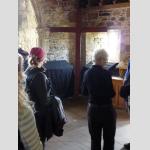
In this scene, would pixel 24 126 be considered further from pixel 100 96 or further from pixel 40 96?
pixel 100 96

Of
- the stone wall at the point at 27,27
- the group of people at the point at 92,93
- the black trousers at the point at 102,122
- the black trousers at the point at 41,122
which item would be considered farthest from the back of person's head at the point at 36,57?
the stone wall at the point at 27,27

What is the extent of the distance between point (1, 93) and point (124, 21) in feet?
21.4

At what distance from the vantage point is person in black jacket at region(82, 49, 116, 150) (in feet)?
10.2

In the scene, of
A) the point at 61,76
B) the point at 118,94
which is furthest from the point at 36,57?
the point at 61,76

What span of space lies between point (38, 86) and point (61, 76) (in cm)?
449

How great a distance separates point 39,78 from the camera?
9.61 ft

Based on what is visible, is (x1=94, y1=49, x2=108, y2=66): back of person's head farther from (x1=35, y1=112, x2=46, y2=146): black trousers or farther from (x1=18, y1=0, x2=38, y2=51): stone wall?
(x1=18, y1=0, x2=38, y2=51): stone wall

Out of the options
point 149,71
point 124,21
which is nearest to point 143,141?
point 149,71

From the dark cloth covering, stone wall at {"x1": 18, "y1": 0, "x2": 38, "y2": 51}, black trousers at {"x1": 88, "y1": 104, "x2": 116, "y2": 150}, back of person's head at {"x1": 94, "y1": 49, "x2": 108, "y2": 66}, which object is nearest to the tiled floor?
black trousers at {"x1": 88, "y1": 104, "x2": 116, "y2": 150}

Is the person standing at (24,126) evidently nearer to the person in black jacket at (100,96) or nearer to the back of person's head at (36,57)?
the back of person's head at (36,57)

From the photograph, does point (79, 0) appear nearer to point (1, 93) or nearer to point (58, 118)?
point (58, 118)

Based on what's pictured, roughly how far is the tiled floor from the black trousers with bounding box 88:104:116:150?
3.50 ft

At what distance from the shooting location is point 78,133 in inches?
202

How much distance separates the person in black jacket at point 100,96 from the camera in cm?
312
